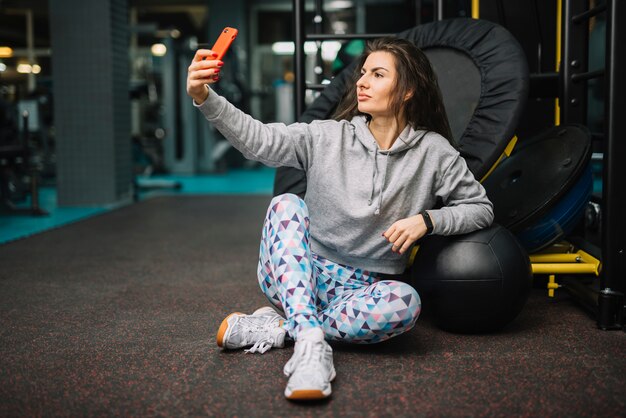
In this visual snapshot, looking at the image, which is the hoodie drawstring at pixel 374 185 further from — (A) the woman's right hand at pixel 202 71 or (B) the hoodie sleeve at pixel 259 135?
(A) the woman's right hand at pixel 202 71

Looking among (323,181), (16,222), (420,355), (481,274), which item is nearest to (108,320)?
(323,181)

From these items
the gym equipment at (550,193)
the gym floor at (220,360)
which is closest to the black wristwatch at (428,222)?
the gym floor at (220,360)

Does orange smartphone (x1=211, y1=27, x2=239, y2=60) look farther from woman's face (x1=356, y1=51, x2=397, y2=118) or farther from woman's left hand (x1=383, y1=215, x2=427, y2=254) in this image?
woman's left hand (x1=383, y1=215, x2=427, y2=254)

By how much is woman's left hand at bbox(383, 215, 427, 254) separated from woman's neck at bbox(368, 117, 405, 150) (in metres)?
0.27

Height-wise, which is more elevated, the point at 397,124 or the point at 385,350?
the point at 397,124

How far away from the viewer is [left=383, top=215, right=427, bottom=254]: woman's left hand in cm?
165

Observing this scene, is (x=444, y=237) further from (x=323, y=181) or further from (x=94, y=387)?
(x=94, y=387)

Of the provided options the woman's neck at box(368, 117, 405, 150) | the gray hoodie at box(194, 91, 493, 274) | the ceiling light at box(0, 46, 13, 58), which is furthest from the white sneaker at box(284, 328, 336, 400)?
the ceiling light at box(0, 46, 13, 58)

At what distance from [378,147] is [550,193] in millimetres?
746

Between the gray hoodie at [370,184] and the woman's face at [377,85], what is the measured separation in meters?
0.08

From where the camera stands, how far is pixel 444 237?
1869 millimetres

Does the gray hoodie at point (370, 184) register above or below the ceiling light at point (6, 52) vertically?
below

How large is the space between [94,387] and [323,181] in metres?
0.81

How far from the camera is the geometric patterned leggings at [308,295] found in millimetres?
1601
